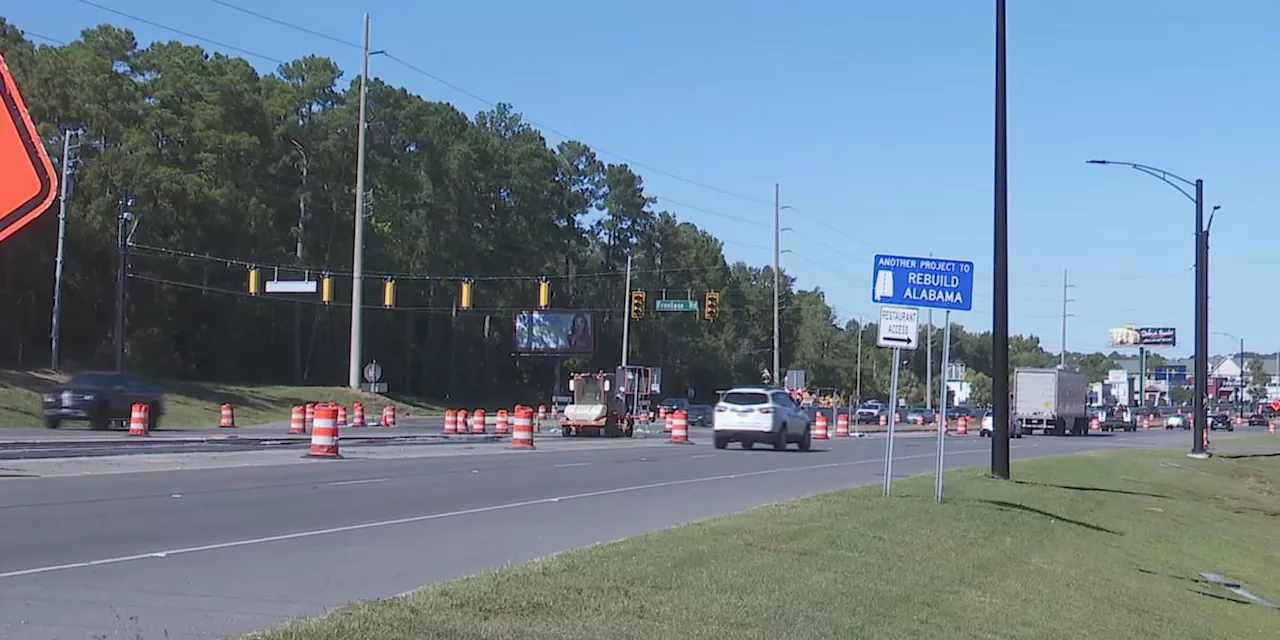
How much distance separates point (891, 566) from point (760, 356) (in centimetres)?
11618

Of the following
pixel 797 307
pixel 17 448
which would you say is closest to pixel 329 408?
pixel 17 448

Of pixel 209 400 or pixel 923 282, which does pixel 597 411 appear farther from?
pixel 923 282

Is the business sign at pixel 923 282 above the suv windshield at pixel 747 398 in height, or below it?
above

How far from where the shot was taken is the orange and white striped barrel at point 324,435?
2823cm

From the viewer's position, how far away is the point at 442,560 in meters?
13.1

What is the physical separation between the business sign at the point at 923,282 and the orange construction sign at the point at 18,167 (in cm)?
1558

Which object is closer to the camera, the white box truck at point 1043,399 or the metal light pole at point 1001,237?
the metal light pole at point 1001,237

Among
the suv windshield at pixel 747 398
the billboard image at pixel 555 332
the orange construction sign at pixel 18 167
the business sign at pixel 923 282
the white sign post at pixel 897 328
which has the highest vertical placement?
the billboard image at pixel 555 332

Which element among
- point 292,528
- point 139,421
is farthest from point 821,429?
point 292,528

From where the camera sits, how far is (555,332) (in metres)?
85.3

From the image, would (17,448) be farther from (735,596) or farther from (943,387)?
(735,596)

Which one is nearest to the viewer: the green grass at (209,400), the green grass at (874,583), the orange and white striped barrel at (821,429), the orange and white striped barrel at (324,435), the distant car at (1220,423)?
the green grass at (874,583)

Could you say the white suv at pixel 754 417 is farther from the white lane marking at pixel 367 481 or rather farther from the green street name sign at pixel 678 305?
the green street name sign at pixel 678 305

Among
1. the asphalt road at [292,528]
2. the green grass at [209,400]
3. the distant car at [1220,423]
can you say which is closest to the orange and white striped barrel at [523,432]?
the asphalt road at [292,528]
